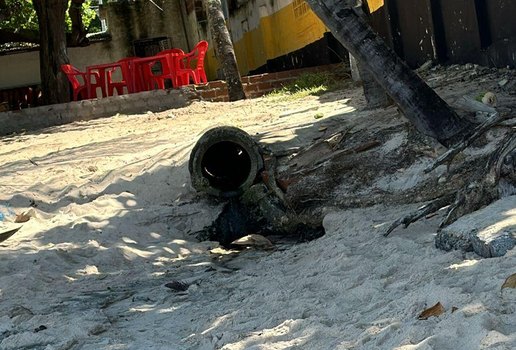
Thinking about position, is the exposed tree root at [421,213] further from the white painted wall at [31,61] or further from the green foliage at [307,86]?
the white painted wall at [31,61]

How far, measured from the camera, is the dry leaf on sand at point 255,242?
251 inches

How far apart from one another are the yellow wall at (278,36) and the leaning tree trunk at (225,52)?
1.87 m

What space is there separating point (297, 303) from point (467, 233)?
3.01 ft

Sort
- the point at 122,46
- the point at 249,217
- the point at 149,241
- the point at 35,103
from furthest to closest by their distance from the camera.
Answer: the point at 122,46, the point at 35,103, the point at 249,217, the point at 149,241

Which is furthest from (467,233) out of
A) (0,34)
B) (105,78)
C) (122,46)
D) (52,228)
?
(122,46)

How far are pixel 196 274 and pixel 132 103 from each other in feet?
29.3

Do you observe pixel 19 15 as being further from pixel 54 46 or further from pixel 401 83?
pixel 401 83

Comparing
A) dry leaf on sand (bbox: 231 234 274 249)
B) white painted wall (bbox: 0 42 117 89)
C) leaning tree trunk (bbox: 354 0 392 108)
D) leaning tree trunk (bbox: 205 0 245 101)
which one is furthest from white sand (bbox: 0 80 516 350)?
white painted wall (bbox: 0 42 117 89)

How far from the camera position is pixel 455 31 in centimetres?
1011

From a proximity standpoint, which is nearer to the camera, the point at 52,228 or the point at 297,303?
the point at 297,303

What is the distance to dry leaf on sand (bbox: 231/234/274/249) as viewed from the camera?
20.9 feet

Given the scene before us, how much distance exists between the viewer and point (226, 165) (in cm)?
854

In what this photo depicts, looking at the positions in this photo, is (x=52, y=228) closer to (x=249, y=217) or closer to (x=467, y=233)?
(x=249, y=217)

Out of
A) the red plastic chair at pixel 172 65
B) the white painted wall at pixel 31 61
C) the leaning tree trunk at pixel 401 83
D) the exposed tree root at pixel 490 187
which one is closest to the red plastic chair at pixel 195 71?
the red plastic chair at pixel 172 65
